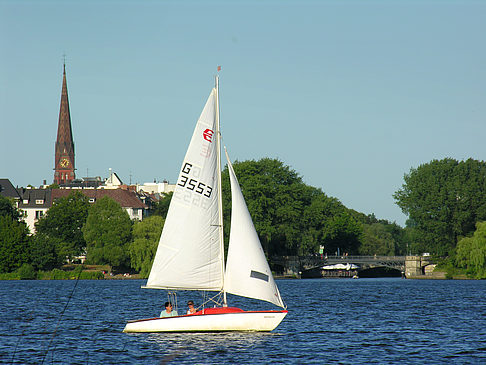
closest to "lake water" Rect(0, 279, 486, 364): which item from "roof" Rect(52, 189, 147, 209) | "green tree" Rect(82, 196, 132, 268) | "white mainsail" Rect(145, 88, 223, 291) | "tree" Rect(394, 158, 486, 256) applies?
"white mainsail" Rect(145, 88, 223, 291)

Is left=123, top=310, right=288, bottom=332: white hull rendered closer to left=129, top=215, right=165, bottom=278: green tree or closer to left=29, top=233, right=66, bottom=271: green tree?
left=129, top=215, right=165, bottom=278: green tree

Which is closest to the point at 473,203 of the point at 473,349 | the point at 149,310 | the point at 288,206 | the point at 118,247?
the point at 288,206

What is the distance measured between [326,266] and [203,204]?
321 feet

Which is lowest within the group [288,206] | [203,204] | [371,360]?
[371,360]

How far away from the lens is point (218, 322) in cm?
3206

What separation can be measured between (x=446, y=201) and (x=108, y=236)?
161 ft

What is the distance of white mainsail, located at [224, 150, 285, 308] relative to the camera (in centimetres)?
3312

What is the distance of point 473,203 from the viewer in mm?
113125

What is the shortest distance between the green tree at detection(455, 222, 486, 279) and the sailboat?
69952mm

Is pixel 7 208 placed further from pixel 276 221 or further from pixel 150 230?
pixel 276 221

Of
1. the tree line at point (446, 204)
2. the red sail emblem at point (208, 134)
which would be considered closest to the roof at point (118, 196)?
the tree line at point (446, 204)

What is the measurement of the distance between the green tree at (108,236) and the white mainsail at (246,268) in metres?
78.7

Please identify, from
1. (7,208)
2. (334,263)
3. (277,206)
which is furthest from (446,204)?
(7,208)

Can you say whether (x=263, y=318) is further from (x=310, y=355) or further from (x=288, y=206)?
(x=288, y=206)
